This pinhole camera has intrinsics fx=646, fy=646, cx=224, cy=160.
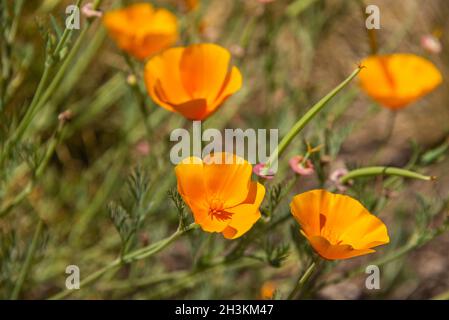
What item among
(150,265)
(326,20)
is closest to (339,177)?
(150,265)

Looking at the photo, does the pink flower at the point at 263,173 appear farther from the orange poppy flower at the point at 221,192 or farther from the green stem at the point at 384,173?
→ the green stem at the point at 384,173

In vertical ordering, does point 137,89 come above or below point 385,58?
below

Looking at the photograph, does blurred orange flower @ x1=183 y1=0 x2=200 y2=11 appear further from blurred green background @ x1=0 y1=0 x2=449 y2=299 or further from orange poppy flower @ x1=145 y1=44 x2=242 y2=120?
orange poppy flower @ x1=145 y1=44 x2=242 y2=120

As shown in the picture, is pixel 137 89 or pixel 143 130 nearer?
pixel 137 89

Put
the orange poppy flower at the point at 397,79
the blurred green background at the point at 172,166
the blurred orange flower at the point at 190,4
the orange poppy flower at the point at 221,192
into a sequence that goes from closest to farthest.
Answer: the orange poppy flower at the point at 221,192 < the blurred green background at the point at 172,166 < the orange poppy flower at the point at 397,79 < the blurred orange flower at the point at 190,4

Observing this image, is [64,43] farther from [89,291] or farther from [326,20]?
[326,20]
